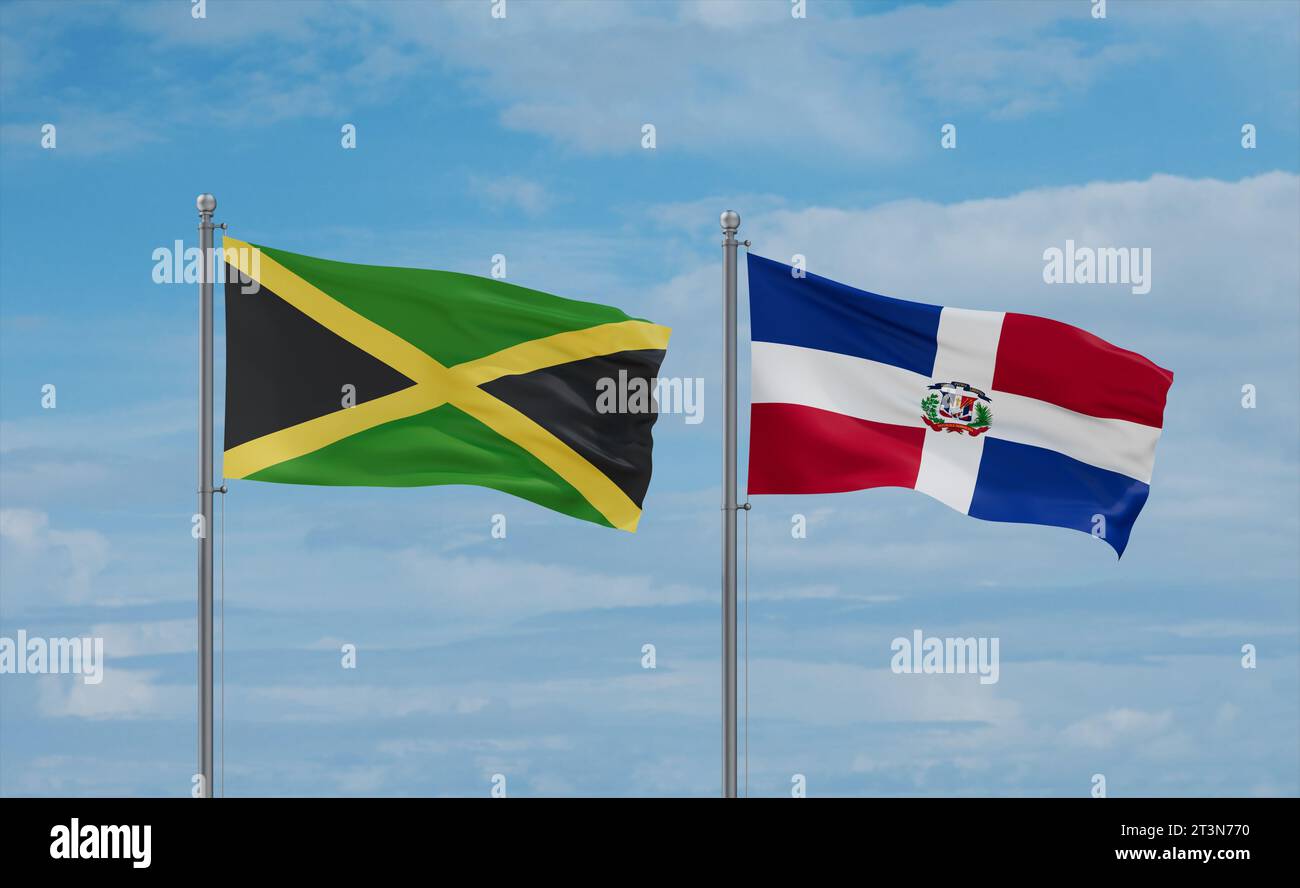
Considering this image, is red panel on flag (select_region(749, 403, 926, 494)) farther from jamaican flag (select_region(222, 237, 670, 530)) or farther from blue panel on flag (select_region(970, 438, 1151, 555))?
A: jamaican flag (select_region(222, 237, 670, 530))

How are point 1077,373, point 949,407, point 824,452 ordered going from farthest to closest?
point 1077,373
point 949,407
point 824,452

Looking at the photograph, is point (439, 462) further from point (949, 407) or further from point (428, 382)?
point (949, 407)

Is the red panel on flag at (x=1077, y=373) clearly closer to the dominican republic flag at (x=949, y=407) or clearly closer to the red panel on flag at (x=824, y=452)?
the dominican republic flag at (x=949, y=407)

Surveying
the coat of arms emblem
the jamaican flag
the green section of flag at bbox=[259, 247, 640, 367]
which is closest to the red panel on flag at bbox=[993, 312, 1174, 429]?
the coat of arms emblem

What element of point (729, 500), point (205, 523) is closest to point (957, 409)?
point (729, 500)

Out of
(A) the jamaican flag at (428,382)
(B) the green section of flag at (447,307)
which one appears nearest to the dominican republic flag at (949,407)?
(A) the jamaican flag at (428,382)
